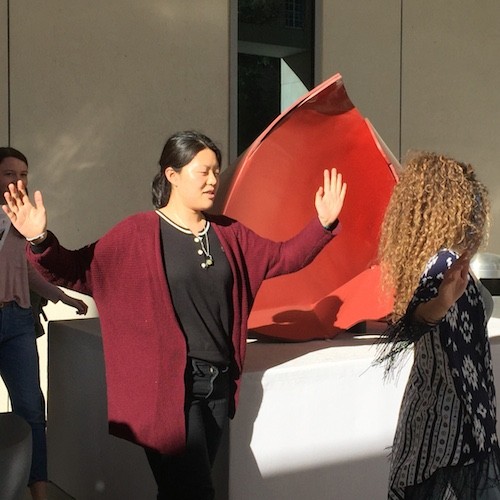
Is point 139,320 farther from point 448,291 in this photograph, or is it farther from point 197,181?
point 448,291

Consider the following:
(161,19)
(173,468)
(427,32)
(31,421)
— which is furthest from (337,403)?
(427,32)

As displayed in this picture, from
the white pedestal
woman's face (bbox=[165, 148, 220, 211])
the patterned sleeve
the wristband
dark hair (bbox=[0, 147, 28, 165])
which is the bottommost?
the white pedestal

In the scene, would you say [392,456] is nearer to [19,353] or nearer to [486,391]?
[486,391]

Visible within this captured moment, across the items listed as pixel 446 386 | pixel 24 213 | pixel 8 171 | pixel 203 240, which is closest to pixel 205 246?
pixel 203 240

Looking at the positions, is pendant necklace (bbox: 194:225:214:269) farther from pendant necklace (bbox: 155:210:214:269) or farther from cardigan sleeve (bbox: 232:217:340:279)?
cardigan sleeve (bbox: 232:217:340:279)

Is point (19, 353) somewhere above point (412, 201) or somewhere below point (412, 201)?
below

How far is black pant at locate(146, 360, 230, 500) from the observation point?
2.11 metres

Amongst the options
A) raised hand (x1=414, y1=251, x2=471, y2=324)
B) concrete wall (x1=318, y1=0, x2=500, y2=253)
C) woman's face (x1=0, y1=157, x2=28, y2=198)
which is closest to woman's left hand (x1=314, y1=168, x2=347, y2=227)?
raised hand (x1=414, y1=251, x2=471, y2=324)

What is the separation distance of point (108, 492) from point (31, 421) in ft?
1.18

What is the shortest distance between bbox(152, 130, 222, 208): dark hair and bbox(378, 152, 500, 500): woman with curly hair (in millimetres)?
600

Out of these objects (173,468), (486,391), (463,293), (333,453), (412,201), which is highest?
(412,201)

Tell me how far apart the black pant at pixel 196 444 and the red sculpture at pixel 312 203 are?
92 cm

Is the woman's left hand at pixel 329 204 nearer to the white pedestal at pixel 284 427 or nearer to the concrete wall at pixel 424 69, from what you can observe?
the white pedestal at pixel 284 427

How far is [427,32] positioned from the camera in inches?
214
